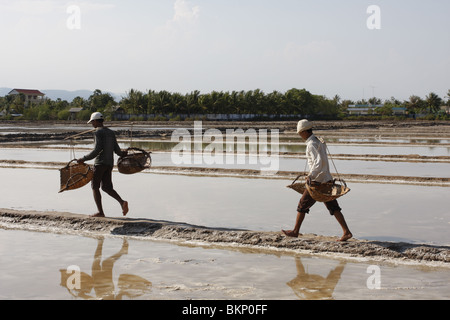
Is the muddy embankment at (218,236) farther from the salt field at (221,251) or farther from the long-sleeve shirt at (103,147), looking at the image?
the long-sleeve shirt at (103,147)

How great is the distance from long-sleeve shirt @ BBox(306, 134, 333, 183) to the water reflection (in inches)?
75.0

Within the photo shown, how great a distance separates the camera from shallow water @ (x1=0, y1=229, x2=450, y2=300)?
4324 millimetres

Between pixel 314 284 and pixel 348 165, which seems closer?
pixel 314 284

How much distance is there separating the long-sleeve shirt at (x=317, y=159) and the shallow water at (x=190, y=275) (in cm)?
76

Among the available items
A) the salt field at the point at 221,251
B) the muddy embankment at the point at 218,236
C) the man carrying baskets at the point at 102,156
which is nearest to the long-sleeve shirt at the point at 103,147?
the man carrying baskets at the point at 102,156

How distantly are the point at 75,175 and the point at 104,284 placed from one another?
2.76 m

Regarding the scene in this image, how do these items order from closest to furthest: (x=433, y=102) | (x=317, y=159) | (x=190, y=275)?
(x=190, y=275)
(x=317, y=159)
(x=433, y=102)

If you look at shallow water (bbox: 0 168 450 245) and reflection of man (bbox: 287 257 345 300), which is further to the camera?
shallow water (bbox: 0 168 450 245)

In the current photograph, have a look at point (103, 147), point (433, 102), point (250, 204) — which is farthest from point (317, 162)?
point (433, 102)

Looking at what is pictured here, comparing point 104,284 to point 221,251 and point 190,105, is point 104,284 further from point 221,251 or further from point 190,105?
point 190,105

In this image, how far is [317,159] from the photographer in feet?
18.1

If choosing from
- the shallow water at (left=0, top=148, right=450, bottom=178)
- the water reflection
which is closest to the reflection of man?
the water reflection

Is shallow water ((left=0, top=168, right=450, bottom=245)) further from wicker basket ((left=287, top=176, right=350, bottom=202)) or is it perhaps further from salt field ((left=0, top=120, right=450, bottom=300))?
wicker basket ((left=287, top=176, right=350, bottom=202))

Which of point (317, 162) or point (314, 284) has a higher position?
point (317, 162)
